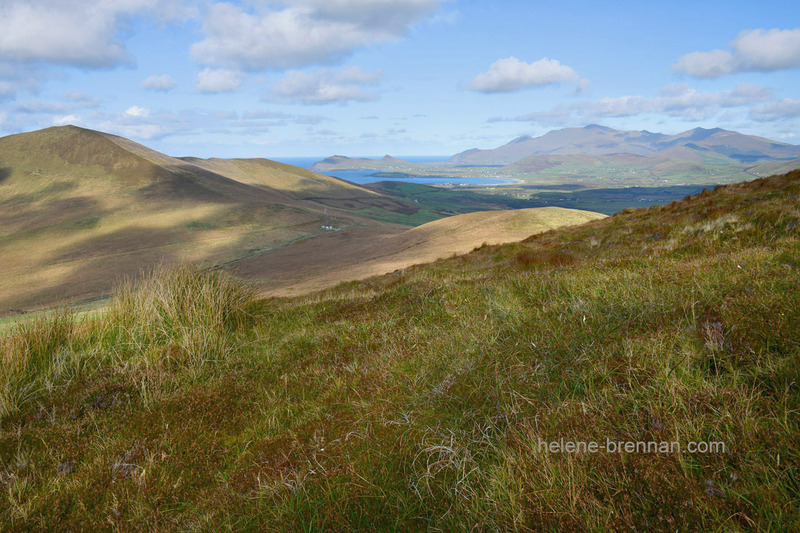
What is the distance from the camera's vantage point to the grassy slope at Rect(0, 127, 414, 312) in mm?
50594

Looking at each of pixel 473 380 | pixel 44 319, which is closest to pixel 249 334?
pixel 44 319

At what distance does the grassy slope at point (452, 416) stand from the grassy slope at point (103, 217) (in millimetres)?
37024

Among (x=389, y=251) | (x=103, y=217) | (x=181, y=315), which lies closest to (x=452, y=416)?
(x=181, y=315)

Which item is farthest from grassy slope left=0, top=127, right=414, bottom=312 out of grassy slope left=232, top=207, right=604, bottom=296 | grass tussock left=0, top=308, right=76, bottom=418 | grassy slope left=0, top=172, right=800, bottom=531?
grassy slope left=0, top=172, right=800, bottom=531

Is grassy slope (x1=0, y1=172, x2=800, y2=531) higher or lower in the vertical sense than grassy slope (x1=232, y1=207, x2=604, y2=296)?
higher

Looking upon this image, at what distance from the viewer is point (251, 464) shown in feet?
10.9

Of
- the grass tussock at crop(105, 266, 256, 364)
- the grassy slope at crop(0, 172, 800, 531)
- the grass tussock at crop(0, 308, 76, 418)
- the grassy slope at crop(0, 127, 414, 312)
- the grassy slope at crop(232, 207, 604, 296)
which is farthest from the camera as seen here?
the grassy slope at crop(0, 127, 414, 312)

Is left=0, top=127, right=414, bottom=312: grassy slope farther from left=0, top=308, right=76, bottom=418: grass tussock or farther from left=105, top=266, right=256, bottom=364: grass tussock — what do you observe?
left=0, top=308, right=76, bottom=418: grass tussock

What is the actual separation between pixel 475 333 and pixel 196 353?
4344 millimetres

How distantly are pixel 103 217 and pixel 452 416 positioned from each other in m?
90.8

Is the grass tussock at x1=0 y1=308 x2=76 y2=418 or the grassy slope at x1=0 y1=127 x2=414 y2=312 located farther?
the grassy slope at x1=0 y1=127 x2=414 y2=312

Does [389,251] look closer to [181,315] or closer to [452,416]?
[181,315]

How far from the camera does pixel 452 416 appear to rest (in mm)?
3125

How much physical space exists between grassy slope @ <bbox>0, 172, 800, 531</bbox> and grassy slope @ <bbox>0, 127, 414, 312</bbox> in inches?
1458
